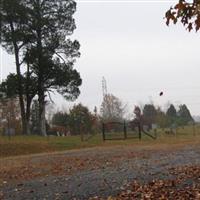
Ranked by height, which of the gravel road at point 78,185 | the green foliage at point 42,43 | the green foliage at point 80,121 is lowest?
the gravel road at point 78,185

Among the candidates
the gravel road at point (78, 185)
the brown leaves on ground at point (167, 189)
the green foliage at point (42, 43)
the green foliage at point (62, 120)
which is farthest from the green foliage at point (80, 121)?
the brown leaves on ground at point (167, 189)

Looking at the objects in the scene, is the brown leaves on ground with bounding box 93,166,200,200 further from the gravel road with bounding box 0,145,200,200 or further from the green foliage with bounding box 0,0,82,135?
the green foliage with bounding box 0,0,82,135

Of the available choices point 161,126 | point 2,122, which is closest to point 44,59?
point 161,126

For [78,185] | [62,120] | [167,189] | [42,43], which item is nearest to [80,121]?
[62,120]

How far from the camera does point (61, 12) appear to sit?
56688 mm

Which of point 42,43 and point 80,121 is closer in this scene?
point 42,43

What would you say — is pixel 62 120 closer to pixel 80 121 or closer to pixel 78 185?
pixel 80 121

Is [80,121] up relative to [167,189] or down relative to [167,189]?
up

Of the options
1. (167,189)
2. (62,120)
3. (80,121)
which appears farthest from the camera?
(62,120)

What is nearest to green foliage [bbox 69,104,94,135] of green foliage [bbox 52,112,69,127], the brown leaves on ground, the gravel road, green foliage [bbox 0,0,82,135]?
green foliage [bbox 52,112,69,127]

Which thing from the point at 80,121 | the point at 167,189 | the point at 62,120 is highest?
the point at 62,120

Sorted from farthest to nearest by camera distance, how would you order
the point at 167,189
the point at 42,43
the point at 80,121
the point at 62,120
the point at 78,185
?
1. the point at 62,120
2. the point at 80,121
3. the point at 42,43
4. the point at 78,185
5. the point at 167,189

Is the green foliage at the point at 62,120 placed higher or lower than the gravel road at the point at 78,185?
higher

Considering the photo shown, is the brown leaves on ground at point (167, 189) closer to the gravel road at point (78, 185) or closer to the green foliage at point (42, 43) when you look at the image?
the gravel road at point (78, 185)
